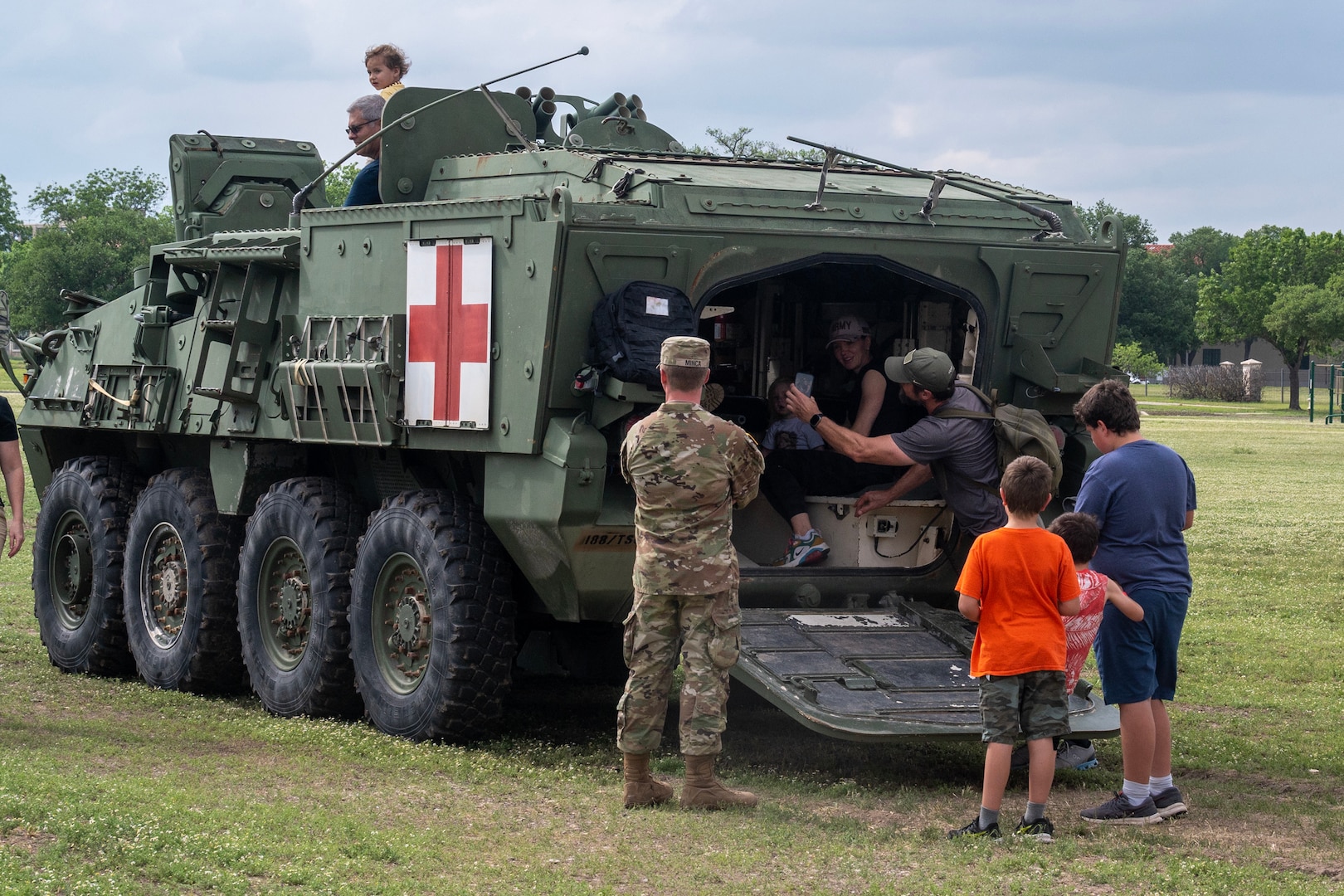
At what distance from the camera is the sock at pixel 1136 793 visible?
688 centimetres

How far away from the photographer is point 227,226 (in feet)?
39.2

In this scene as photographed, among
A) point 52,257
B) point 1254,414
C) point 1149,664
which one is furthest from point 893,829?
point 52,257

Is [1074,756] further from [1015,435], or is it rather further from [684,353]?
[684,353]

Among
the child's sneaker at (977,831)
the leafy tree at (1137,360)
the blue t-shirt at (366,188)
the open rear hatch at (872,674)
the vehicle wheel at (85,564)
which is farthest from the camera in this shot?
the leafy tree at (1137,360)

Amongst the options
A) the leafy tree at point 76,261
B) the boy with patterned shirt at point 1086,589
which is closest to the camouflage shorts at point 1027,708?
the boy with patterned shirt at point 1086,589

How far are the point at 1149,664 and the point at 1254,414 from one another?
50707 mm

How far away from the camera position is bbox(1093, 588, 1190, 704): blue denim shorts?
6.88 meters

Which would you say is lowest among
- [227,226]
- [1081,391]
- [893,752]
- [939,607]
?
[893,752]

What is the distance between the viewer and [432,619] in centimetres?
841

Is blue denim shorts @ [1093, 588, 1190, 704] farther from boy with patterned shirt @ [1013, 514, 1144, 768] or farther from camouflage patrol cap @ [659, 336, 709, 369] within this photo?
camouflage patrol cap @ [659, 336, 709, 369]

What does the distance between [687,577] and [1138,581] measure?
65.7 inches

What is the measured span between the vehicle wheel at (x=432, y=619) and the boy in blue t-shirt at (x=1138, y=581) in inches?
106

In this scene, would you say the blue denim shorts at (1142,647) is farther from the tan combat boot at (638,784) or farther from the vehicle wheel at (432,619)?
the vehicle wheel at (432,619)

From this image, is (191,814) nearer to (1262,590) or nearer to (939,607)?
(939,607)
